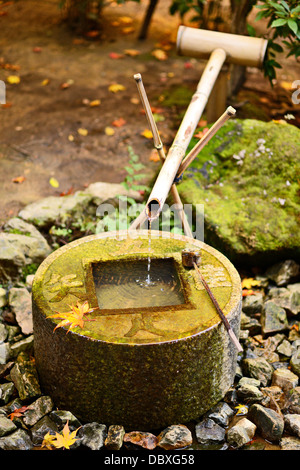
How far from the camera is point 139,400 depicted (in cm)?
306

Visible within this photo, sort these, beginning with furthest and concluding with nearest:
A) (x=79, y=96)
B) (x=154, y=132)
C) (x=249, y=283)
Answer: (x=79, y=96) → (x=249, y=283) → (x=154, y=132)

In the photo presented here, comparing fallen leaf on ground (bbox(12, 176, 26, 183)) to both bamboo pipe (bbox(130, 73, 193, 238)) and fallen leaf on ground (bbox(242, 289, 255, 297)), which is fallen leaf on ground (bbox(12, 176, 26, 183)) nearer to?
bamboo pipe (bbox(130, 73, 193, 238))

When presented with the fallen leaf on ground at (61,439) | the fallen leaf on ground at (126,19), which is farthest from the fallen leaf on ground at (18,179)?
the fallen leaf on ground at (126,19)

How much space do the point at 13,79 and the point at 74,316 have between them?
15.6 ft

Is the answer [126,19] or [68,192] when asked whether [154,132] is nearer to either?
[68,192]

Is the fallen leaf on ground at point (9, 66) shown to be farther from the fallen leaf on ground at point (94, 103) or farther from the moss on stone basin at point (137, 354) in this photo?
the moss on stone basin at point (137, 354)

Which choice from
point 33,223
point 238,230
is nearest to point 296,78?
point 238,230

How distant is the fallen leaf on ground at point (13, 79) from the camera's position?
689 centimetres

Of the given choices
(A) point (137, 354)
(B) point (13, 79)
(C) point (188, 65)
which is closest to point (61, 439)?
(A) point (137, 354)

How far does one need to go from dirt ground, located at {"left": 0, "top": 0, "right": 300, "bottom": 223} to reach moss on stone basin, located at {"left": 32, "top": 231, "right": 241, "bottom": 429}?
1914 millimetres

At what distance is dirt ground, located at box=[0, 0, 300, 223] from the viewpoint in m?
5.57

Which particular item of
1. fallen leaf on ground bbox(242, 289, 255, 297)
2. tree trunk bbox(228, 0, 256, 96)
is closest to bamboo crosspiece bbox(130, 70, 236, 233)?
fallen leaf on ground bbox(242, 289, 255, 297)

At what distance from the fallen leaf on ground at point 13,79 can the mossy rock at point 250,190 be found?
10.3 feet

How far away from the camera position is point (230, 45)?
516 cm
